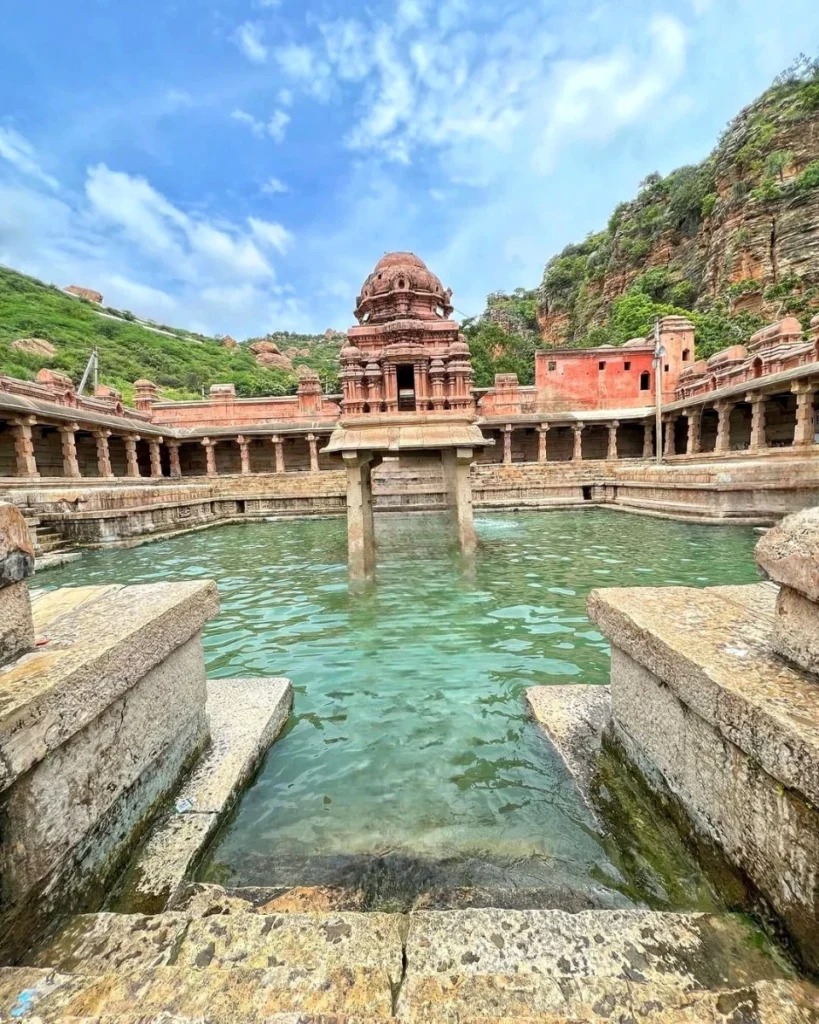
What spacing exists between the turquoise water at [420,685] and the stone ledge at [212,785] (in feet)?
0.33

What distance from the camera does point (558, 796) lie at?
2213 millimetres

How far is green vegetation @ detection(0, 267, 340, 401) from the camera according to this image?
1594 inches

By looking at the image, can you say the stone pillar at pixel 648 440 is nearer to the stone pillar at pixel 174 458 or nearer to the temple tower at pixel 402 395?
the temple tower at pixel 402 395

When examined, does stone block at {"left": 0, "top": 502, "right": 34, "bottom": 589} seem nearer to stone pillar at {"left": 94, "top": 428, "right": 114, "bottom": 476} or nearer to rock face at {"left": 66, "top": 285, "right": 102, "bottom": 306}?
stone pillar at {"left": 94, "top": 428, "right": 114, "bottom": 476}

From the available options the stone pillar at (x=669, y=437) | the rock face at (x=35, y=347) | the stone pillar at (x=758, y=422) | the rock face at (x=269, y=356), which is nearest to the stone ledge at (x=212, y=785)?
the stone pillar at (x=758, y=422)

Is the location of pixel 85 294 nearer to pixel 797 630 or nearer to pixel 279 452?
pixel 279 452

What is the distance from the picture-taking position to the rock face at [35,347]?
39.7m

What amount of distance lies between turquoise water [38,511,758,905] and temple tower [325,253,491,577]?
1.13m

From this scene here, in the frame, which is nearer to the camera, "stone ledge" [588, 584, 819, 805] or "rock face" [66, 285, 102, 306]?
"stone ledge" [588, 584, 819, 805]

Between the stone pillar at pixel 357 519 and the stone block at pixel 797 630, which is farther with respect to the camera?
the stone pillar at pixel 357 519

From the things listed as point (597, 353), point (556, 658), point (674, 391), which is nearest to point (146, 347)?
point (597, 353)

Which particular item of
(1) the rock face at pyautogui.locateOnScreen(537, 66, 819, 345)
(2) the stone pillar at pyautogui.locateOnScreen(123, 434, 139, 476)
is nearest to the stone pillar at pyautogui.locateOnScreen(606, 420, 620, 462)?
(1) the rock face at pyautogui.locateOnScreen(537, 66, 819, 345)

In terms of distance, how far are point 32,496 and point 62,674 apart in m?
11.2

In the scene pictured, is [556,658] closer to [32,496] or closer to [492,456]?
[32,496]
